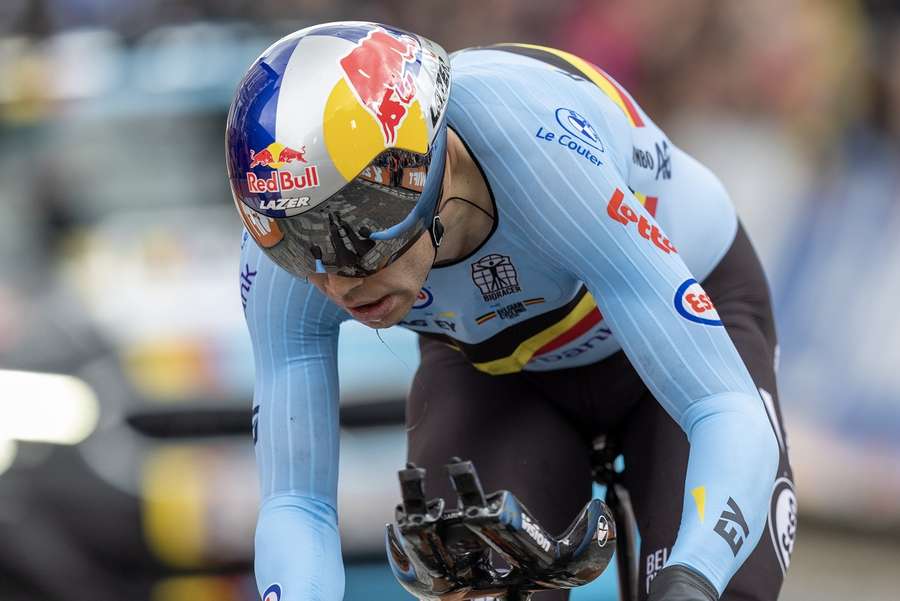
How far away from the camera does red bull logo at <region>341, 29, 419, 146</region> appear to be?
311cm

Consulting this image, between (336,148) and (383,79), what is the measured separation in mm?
197

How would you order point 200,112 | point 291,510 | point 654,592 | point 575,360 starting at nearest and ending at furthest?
point 654,592 → point 291,510 → point 575,360 → point 200,112

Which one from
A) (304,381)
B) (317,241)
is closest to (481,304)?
(304,381)

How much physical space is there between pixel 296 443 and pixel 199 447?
3645 millimetres

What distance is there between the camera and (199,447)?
7.15 meters

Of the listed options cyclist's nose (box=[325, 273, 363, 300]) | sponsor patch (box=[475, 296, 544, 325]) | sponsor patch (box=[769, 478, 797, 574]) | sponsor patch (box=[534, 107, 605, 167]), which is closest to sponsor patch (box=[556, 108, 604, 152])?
sponsor patch (box=[534, 107, 605, 167])

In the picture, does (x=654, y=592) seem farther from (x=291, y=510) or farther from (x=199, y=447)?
(x=199, y=447)

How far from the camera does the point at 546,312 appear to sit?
12.4 feet

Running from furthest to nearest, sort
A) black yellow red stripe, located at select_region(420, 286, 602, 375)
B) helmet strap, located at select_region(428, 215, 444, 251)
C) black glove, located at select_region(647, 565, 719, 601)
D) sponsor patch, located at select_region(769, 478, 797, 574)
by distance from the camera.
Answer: black yellow red stripe, located at select_region(420, 286, 602, 375) < sponsor patch, located at select_region(769, 478, 797, 574) < helmet strap, located at select_region(428, 215, 444, 251) < black glove, located at select_region(647, 565, 719, 601)

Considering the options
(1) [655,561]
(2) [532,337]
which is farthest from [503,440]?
(1) [655,561]

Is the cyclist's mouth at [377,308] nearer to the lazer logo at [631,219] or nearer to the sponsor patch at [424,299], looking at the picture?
the sponsor patch at [424,299]

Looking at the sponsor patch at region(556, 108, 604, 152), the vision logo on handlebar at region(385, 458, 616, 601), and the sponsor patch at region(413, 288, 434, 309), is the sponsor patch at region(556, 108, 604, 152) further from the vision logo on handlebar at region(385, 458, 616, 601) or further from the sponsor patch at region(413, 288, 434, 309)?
the vision logo on handlebar at region(385, 458, 616, 601)

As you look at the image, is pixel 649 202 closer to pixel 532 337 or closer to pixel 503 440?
pixel 532 337

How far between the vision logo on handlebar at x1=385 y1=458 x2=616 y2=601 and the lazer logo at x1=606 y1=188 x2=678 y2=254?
573mm
